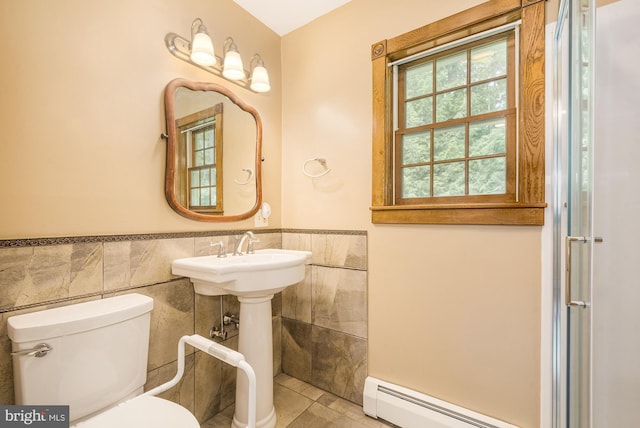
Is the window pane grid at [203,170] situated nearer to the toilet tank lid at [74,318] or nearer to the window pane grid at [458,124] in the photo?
the toilet tank lid at [74,318]

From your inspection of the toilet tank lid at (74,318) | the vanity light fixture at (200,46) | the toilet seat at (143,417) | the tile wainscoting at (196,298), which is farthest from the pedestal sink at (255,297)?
the vanity light fixture at (200,46)

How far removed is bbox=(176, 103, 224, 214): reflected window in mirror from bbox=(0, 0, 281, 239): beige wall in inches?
3.8

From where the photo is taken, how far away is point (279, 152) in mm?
2133

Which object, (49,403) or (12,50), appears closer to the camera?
(49,403)

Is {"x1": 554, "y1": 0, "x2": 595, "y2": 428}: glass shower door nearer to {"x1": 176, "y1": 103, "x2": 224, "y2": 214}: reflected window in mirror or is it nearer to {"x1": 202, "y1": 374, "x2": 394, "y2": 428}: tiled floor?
{"x1": 202, "y1": 374, "x2": 394, "y2": 428}: tiled floor

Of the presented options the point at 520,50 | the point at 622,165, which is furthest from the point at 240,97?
the point at 622,165

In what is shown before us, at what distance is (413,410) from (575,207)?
1230 mm

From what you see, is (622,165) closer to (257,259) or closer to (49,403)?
(257,259)

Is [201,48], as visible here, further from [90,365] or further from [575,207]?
[575,207]

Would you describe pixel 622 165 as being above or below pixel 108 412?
above

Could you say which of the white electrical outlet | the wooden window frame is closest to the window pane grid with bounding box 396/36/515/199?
the wooden window frame

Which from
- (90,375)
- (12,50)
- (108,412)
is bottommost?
(108,412)

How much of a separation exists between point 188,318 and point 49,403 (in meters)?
0.62

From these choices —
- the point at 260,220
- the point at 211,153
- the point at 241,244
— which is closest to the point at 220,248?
the point at 241,244
